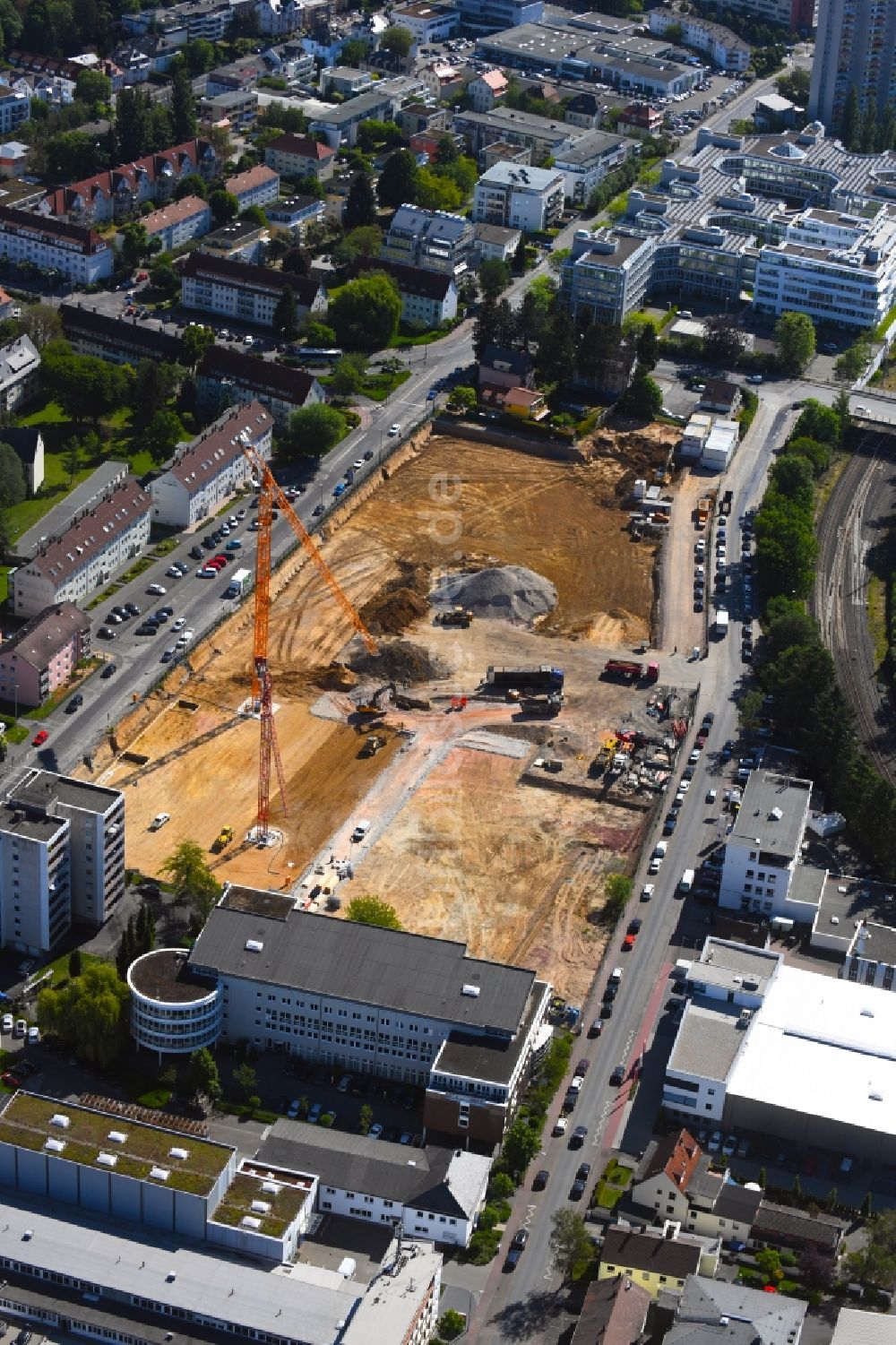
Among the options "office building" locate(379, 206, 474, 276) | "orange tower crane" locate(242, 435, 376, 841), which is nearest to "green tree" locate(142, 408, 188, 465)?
"orange tower crane" locate(242, 435, 376, 841)

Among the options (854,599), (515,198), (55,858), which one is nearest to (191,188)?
(515,198)

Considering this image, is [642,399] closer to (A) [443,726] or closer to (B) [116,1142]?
(A) [443,726]

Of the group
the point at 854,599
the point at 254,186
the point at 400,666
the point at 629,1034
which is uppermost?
the point at 254,186

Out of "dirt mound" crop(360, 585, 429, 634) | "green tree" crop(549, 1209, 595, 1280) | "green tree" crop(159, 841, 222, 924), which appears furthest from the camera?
"dirt mound" crop(360, 585, 429, 634)

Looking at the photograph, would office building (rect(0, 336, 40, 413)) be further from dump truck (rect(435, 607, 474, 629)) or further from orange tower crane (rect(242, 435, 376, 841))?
dump truck (rect(435, 607, 474, 629))

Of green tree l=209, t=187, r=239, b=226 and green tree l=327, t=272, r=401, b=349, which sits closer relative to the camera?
green tree l=327, t=272, r=401, b=349

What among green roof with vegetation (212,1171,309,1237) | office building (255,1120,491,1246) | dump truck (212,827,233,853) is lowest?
dump truck (212,827,233,853)
